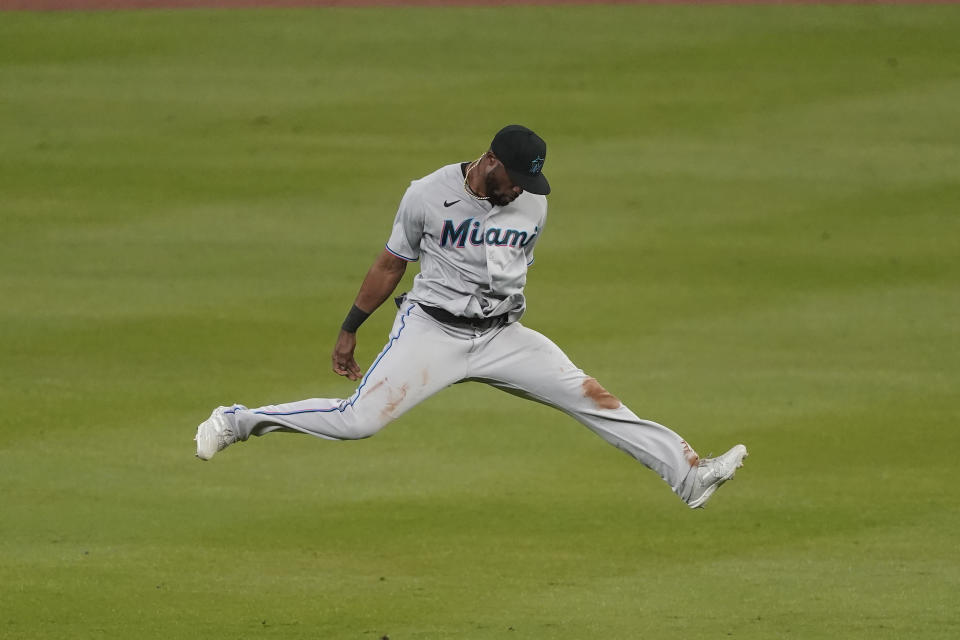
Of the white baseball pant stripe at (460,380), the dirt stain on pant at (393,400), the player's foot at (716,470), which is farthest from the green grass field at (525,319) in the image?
the dirt stain on pant at (393,400)

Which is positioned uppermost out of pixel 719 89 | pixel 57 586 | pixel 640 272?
pixel 719 89

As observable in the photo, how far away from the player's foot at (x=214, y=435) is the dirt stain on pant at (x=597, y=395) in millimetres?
1689

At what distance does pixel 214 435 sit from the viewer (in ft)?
23.2

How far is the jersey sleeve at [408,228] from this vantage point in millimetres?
7050

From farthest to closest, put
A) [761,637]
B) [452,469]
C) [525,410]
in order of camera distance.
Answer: [525,410]
[452,469]
[761,637]

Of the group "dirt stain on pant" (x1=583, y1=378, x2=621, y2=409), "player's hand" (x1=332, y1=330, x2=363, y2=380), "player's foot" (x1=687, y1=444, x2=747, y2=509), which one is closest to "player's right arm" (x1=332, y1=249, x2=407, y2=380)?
"player's hand" (x1=332, y1=330, x2=363, y2=380)

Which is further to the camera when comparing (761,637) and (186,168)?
(186,168)

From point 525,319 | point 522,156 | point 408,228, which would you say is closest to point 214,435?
point 408,228

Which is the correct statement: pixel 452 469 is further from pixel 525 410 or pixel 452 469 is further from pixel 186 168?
pixel 186 168

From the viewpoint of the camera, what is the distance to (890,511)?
9.11 m

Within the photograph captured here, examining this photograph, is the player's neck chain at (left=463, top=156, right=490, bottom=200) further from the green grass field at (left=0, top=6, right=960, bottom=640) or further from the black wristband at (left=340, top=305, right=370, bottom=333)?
the green grass field at (left=0, top=6, right=960, bottom=640)

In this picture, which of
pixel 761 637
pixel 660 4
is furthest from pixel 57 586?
pixel 660 4

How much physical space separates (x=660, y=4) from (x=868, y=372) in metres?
8.25

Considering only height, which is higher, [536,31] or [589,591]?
[536,31]
